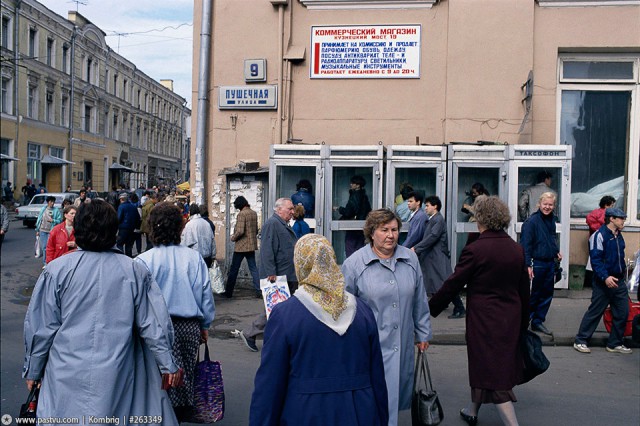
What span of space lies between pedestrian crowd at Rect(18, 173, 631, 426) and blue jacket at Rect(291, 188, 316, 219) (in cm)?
577

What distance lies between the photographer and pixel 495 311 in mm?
4500

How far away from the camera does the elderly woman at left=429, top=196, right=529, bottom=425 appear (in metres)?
4.48

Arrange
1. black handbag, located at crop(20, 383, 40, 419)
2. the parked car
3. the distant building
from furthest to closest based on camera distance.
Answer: the parked car
the distant building
black handbag, located at crop(20, 383, 40, 419)

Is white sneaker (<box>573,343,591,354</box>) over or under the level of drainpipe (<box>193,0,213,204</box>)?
under

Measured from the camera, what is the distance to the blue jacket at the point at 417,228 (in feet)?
28.1

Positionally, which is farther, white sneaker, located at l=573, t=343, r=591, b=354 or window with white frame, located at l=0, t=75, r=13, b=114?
window with white frame, located at l=0, t=75, r=13, b=114

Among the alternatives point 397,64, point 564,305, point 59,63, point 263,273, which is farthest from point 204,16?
point 59,63

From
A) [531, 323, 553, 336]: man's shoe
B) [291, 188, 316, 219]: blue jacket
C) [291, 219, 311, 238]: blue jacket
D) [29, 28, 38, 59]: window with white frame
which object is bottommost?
Result: [531, 323, 553, 336]: man's shoe

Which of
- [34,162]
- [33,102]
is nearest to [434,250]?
[33,102]

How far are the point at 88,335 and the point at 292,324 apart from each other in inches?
49.0

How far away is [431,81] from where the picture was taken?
35.9ft

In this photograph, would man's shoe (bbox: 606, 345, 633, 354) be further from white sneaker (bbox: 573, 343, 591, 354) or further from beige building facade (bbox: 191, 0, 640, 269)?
beige building facade (bbox: 191, 0, 640, 269)

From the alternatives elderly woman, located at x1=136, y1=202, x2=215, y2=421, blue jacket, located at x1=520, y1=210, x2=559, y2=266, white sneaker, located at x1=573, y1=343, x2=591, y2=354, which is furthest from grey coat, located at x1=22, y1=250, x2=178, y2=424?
white sneaker, located at x1=573, y1=343, x2=591, y2=354

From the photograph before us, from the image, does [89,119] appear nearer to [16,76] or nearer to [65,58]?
[65,58]
